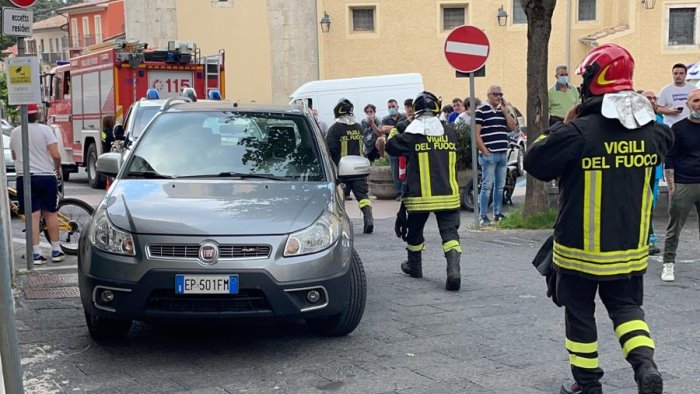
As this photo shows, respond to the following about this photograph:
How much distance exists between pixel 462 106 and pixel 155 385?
14.5 meters

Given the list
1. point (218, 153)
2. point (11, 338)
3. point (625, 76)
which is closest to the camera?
point (11, 338)

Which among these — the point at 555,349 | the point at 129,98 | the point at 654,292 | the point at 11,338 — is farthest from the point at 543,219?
the point at 129,98

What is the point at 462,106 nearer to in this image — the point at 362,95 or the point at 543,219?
the point at 362,95

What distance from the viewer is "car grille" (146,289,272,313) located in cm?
559

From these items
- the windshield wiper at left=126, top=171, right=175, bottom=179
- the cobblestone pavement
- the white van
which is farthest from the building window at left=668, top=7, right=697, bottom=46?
the windshield wiper at left=126, top=171, right=175, bottom=179

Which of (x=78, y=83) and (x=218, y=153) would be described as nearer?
(x=218, y=153)

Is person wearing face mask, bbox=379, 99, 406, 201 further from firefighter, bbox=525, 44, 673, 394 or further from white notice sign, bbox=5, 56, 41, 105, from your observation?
firefighter, bbox=525, 44, 673, 394

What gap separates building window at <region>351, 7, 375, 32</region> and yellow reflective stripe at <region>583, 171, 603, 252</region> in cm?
2876

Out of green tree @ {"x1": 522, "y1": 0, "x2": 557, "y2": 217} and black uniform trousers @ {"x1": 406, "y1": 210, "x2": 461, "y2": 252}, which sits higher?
green tree @ {"x1": 522, "y1": 0, "x2": 557, "y2": 217}

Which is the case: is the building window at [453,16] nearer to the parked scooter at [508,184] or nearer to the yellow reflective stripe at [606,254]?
the parked scooter at [508,184]

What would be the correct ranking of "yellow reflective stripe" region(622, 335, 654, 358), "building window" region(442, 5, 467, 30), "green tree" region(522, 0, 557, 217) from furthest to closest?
1. "building window" region(442, 5, 467, 30)
2. "green tree" region(522, 0, 557, 217)
3. "yellow reflective stripe" region(622, 335, 654, 358)

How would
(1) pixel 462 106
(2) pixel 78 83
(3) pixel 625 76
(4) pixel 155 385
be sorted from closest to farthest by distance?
(3) pixel 625 76, (4) pixel 155 385, (1) pixel 462 106, (2) pixel 78 83

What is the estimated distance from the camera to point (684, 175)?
8344 millimetres

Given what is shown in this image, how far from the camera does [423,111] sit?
8.06m
